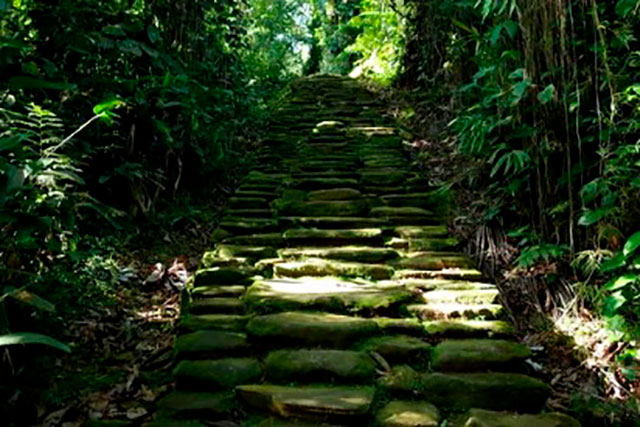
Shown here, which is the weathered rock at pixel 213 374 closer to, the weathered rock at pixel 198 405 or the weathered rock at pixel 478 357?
the weathered rock at pixel 198 405

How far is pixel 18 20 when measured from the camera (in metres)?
3.48

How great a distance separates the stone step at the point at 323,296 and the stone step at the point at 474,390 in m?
0.52

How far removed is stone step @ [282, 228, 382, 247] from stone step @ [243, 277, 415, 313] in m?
0.62

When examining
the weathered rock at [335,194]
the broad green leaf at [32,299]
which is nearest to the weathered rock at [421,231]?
the weathered rock at [335,194]

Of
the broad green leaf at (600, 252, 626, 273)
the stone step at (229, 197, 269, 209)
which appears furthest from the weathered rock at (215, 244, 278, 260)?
the broad green leaf at (600, 252, 626, 273)

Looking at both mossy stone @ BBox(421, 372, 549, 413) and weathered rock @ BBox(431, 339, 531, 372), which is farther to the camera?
weathered rock @ BBox(431, 339, 531, 372)

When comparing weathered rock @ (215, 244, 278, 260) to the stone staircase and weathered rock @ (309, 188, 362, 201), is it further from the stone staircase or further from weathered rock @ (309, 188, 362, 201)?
weathered rock @ (309, 188, 362, 201)

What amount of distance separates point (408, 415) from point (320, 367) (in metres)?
0.42

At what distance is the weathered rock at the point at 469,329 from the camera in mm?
2721

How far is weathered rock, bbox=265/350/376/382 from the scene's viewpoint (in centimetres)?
240

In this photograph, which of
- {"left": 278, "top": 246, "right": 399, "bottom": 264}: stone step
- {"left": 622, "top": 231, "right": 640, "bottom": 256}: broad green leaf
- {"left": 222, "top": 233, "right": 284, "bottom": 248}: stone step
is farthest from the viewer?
{"left": 222, "top": 233, "right": 284, "bottom": 248}: stone step

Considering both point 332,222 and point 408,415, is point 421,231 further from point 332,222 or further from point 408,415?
point 408,415

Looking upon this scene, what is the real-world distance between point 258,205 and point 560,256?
2.19 meters

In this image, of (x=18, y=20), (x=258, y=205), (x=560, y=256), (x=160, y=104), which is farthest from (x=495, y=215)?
(x=18, y=20)
